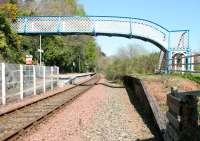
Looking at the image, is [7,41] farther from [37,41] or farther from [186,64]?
[186,64]

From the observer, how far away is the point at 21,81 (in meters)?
28.0

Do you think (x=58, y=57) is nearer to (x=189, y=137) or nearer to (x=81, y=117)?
(x=81, y=117)

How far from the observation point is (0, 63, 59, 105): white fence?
950 inches

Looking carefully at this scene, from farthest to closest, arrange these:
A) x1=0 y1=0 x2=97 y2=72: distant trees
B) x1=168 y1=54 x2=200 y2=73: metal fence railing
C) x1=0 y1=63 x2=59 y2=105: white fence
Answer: x1=0 y1=0 x2=97 y2=72: distant trees → x1=0 y1=63 x2=59 y2=105: white fence → x1=168 y1=54 x2=200 y2=73: metal fence railing

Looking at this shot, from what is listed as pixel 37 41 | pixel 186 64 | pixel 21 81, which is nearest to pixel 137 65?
pixel 37 41

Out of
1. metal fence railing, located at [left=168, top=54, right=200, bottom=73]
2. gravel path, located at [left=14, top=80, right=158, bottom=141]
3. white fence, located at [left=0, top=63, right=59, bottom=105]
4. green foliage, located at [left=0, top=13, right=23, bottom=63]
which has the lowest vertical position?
gravel path, located at [left=14, top=80, right=158, bottom=141]

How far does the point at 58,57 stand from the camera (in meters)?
86.7

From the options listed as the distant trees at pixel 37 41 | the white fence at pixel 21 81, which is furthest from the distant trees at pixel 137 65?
the white fence at pixel 21 81

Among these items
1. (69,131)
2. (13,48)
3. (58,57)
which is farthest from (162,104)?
(58,57)

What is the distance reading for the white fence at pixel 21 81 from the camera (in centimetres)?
2412

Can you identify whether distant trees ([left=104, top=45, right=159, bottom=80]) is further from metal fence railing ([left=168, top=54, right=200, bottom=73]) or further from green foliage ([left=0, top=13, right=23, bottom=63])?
metal fence railing ([left=168, top=54, right=200, bottom=73])

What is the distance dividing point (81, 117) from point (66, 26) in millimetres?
25744

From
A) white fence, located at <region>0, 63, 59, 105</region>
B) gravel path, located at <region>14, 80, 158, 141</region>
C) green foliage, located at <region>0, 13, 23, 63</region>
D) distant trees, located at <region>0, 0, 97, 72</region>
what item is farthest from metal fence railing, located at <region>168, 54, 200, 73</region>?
green foliage, located at <region>0, 13, 23, 63</region>

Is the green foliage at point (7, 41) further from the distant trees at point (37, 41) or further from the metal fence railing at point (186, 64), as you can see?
the metal fence railing at point (186, 64)
